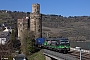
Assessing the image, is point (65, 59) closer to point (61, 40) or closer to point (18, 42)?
point (61, 40)

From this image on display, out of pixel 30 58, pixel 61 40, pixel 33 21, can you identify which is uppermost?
pixel 33 21

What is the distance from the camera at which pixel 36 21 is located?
102938 millimetres

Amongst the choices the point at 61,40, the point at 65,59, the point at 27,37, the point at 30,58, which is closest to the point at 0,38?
the point at 27,37

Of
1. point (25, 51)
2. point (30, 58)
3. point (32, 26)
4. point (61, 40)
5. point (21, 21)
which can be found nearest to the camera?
point (61, 40)

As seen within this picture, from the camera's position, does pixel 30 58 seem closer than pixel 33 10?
Yes

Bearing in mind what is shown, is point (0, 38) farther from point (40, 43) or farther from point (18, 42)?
point (40, 43)

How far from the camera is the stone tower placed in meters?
99.9

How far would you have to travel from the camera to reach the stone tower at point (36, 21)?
99906mm

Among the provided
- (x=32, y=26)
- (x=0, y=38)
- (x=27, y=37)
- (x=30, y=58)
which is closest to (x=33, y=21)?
(x=32, y=26)

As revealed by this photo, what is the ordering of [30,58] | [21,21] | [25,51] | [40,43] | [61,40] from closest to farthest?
[61,40], [30,58], [25,51], [40,43], [21,21]

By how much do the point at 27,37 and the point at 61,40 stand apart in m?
23.1

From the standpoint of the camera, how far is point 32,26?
101875 millimetres

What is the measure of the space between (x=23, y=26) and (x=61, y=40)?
53922 mm

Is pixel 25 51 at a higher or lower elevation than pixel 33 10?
lower
